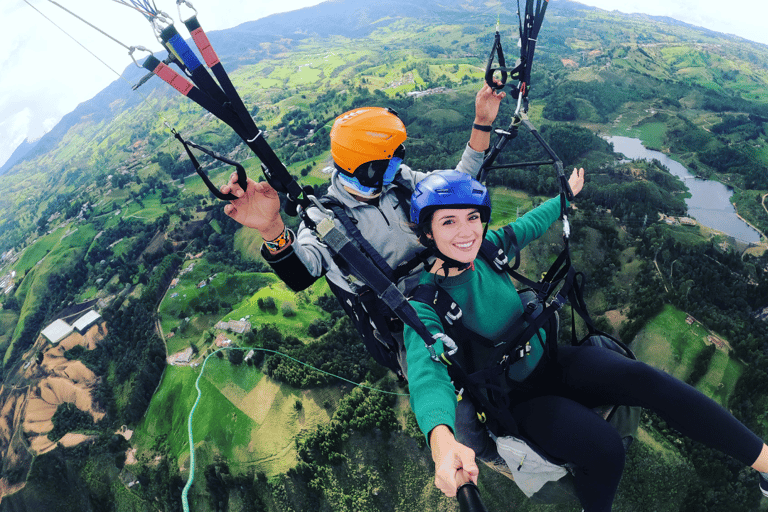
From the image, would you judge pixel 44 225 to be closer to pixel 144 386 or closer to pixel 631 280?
pixel 144 386

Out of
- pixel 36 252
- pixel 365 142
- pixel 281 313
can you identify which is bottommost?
pixel 36 252

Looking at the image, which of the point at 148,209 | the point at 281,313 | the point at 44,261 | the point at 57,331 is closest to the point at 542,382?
the point at 281,313

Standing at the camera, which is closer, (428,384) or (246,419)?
(428,384)

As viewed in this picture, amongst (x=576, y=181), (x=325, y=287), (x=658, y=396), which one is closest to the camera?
(x=658, y=396)

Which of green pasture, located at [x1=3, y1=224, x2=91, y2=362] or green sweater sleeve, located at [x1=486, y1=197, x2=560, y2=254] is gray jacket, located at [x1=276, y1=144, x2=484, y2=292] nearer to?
green sweater sleeve, located at [x1=486, y1=197, x2=560, y2=254]

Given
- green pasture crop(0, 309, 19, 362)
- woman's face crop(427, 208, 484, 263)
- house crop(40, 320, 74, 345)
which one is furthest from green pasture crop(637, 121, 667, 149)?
green pasture crop(0, 309, 19, 362)

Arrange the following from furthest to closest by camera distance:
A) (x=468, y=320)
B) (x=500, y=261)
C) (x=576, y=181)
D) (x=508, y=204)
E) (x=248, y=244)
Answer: (x=248, y=244) → (x=508, y=204) → (x=576, y=181) → (x=500, y=261) → (x=468, y=320)

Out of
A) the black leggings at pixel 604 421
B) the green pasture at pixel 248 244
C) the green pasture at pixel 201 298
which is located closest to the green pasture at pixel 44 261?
the green pasture at pixel 248 244

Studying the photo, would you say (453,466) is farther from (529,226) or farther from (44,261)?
(44,261)
